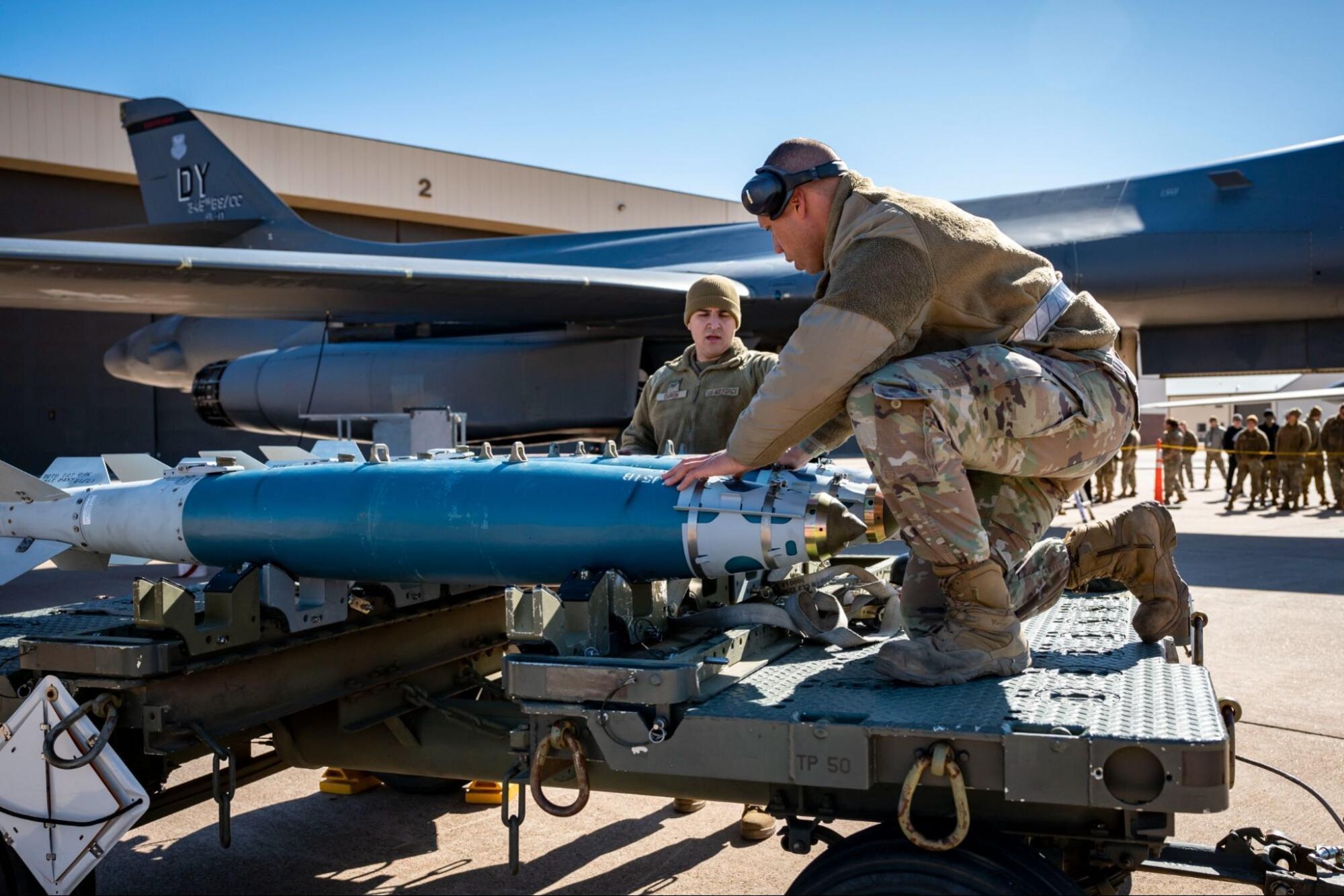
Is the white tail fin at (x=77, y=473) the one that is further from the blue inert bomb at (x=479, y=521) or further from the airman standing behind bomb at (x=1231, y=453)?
the airman standing behind bomb at (x=1231, y=453)

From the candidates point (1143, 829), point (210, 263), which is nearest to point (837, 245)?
point (1143, 829)

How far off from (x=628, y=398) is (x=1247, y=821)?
8188mm

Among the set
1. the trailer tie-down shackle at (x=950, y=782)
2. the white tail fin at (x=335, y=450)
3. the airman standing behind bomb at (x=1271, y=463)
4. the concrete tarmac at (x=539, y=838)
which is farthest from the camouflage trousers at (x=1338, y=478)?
the trailer tie-down shackle at (x=950, y=782)

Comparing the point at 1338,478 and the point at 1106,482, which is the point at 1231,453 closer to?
the point at 1338,478

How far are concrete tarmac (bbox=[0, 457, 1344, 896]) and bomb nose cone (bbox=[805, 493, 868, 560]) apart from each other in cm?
125

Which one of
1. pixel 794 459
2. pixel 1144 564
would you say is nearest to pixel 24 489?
pixel 794 459

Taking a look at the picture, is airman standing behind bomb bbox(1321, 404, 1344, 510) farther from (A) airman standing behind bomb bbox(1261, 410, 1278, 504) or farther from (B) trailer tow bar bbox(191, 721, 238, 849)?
(B) trailer tow bar bbox(191, 721, 238, 849)

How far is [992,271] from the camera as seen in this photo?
8.91ft

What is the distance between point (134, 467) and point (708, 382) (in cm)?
244

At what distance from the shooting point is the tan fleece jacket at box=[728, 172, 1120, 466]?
256 centimetres

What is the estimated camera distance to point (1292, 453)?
17641mm

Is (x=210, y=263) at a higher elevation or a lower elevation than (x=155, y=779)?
higher

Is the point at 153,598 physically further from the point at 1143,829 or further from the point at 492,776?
the point at 1143,829

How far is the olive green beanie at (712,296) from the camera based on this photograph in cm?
454
